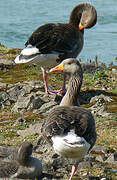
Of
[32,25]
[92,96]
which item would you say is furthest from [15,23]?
[92,96]

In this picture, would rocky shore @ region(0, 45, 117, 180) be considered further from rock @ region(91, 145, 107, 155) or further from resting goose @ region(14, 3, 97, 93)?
resting goose @ region(14, 3, 97, 93)

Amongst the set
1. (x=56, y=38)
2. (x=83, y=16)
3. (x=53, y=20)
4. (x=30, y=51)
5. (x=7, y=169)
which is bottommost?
(x=53, y=20)

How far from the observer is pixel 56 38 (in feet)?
49.8

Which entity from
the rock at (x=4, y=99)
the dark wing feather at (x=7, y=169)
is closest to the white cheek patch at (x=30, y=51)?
the rock at (x=4, y=99)

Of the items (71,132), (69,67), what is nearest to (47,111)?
(69,67)

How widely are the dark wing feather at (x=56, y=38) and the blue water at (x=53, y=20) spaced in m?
14.5

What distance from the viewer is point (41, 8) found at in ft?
163

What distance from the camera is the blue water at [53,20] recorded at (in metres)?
35.3

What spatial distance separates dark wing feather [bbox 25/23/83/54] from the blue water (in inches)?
572

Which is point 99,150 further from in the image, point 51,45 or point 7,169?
point 51,45

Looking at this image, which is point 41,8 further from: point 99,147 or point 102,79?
point 99,147

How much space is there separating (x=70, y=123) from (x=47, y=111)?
570cm

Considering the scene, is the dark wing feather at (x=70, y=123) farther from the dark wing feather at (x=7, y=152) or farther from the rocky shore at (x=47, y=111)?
the rocky shore at (x=47, y=111)

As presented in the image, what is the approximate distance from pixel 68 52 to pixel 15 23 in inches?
1106
